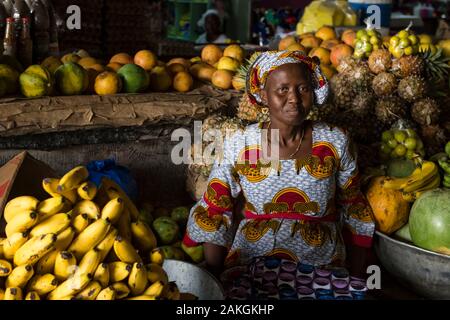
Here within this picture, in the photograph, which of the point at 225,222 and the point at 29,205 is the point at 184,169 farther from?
the point at 29,205

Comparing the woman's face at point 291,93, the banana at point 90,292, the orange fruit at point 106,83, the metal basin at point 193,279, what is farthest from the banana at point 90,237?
the orange fruit at point 106,83

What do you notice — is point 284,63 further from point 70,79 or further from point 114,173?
point 70,79

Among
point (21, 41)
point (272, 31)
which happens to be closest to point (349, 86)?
point (21, 41)

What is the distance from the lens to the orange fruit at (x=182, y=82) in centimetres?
360

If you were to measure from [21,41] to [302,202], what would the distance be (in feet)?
7.11

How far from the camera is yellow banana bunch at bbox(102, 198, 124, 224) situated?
153 cm

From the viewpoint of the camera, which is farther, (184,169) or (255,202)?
(184,169)

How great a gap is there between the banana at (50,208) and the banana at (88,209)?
5cm

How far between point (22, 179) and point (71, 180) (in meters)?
0.66

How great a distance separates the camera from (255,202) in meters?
2.53

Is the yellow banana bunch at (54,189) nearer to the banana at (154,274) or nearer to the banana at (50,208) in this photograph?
the banana at (50,208)

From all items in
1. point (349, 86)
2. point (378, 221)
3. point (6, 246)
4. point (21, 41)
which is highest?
point (21, 41)

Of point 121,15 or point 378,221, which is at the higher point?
point 121,15

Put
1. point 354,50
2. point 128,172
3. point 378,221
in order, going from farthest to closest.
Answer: point 354,50 → point 128,172 → point 378,221
